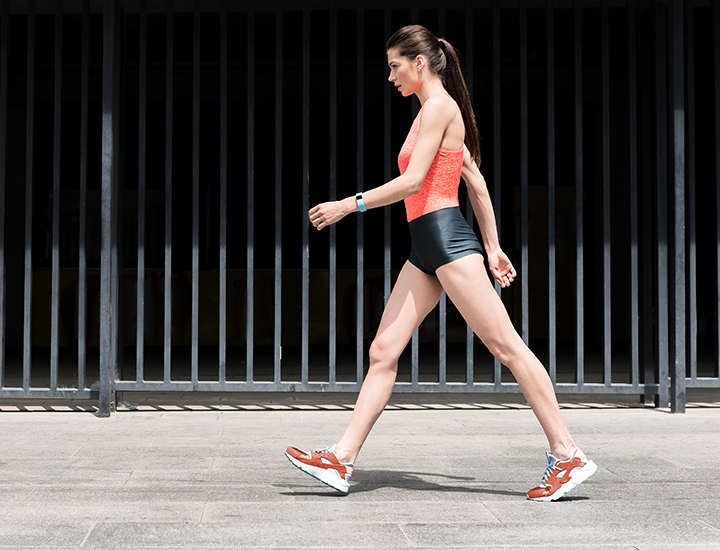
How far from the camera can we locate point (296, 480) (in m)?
4.02

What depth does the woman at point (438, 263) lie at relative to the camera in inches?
141

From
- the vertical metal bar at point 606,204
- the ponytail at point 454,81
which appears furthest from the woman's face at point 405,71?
the vertical metal bar at point 606,204

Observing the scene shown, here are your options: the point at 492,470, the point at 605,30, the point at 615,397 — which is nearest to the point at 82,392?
the point at 492,470

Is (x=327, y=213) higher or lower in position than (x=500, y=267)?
higher

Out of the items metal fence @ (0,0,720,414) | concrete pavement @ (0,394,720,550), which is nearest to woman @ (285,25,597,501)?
concrete pavement @ (0,394,720,550)

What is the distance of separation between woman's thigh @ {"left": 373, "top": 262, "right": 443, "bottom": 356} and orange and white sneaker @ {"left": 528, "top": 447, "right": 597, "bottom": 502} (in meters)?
0.80

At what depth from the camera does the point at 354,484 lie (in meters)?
3.93

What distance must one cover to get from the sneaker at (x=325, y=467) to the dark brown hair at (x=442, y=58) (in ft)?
4.87

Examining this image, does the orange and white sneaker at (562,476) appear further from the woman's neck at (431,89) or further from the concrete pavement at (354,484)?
the woman's neck at (431,89)

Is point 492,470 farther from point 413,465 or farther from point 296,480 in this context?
point 296,480

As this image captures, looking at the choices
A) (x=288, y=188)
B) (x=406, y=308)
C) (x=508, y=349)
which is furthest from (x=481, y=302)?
(x=288, y=188)

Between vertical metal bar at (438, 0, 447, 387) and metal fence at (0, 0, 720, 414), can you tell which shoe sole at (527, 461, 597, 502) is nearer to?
vertical metal bar at (438, 0, 447, 387)

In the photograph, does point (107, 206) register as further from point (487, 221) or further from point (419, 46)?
point (487, 221)

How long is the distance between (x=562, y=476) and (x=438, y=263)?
3.31ft
